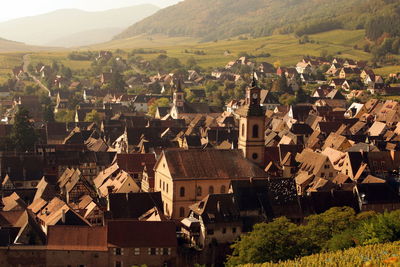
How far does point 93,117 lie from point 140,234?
94956mm

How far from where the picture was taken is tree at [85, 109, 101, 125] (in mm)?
157375

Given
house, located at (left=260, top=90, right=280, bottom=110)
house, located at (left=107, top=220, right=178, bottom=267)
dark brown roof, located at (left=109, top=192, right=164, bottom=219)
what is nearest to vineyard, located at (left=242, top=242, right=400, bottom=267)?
house, located at (left=107, top=220, right=178, bottom=267)

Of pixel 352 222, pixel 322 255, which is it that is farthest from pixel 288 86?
pixel 322 255

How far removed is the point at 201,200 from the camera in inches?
3059

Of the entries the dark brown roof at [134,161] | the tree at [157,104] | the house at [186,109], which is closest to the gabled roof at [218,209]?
the dark brown roof at [134,161]

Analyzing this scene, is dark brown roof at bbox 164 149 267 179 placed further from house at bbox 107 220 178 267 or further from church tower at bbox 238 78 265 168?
house at bbox 107 220 178 267

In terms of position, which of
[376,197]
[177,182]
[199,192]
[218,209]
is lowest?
[376,197]

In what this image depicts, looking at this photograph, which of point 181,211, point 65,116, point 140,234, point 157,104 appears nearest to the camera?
point 140,234

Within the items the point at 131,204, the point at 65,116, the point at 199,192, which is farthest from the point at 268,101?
the point at 131,204

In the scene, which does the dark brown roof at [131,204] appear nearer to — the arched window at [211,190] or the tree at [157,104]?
the arched window at [211,190]

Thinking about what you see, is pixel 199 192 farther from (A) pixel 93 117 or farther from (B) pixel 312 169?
(A) pixel 93 117

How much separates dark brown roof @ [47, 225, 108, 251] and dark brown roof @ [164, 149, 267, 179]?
15.3 meters

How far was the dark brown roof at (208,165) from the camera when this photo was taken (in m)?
79.6

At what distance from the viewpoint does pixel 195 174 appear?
79562 millimetres
